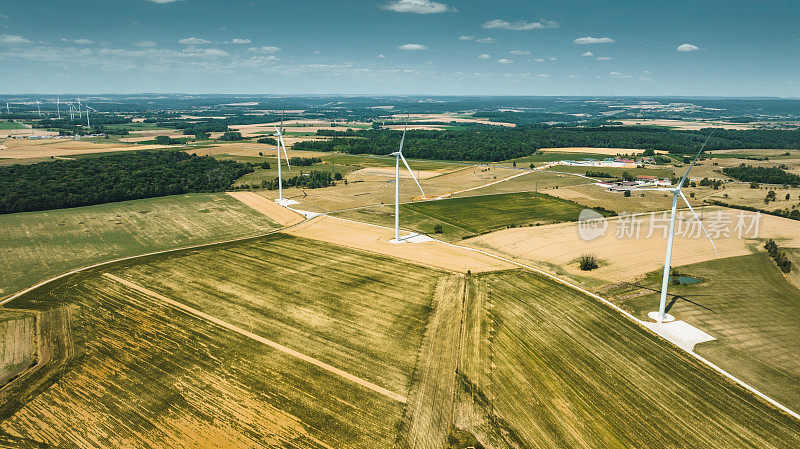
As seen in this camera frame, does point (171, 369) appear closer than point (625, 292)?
Yes

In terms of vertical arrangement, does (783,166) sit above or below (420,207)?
Answer: above

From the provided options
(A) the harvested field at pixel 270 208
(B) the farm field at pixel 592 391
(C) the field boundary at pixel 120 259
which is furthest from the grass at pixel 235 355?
(A) the harvested field at pixel 270 208

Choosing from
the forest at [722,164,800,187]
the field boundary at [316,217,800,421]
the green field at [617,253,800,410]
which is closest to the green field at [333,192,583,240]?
the field boundary at [316,217,800,421]

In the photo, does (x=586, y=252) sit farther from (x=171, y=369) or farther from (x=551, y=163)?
(x=551, y=163)

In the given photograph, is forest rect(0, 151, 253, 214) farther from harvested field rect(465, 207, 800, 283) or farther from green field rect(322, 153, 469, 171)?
harvested field rect(465, 207, 800, 283)

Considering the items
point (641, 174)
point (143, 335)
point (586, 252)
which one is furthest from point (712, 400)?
point (641, 174)

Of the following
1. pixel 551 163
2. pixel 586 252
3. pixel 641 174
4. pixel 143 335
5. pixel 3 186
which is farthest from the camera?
pixel 551 163

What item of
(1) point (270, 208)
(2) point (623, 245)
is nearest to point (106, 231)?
(1) point (270, 208)

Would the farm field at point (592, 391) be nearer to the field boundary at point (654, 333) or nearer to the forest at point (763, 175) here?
the field boundary at point (654, 333)

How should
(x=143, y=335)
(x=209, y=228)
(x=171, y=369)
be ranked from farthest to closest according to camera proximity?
(x=209, y=228)
(x=143, y=335)
(x=171, y=369)
